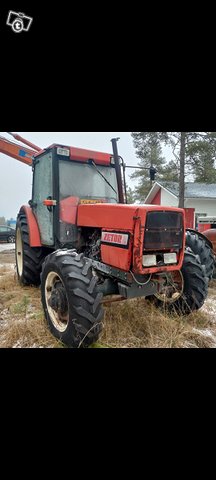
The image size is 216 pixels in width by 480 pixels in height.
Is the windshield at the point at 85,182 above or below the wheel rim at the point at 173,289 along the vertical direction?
above

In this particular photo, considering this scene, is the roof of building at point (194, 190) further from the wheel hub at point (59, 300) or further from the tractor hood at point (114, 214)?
the wheel hub at point (59, 300)

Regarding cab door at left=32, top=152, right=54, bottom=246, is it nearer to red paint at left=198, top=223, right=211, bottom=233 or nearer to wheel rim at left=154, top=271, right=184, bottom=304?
wheel rim at left=154, top=271, right=184, bottom=304

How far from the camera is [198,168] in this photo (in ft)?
45.3

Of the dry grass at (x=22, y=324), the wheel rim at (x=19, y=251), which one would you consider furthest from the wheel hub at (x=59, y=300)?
the wheel rim at (x=19, y=251)

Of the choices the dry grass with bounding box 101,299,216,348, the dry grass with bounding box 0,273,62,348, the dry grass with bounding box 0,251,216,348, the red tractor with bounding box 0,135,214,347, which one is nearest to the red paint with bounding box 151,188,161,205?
the red tractor with bounding box 0,135,214,347

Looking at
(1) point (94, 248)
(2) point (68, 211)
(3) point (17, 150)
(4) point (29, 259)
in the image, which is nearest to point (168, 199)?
(3) point (17, 150)

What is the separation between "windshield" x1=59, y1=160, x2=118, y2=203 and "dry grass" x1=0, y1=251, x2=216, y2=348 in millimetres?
1635

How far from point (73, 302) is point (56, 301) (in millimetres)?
368

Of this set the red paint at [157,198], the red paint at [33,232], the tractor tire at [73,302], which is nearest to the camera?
the tractor tire at [73,302]

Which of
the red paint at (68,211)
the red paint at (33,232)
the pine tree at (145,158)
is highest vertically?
the pine tree at (145,158)

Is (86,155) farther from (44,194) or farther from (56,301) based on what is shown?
(56,301)

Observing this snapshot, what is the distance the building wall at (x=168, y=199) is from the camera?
1691 centimetres

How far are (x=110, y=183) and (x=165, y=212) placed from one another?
167 centimetres

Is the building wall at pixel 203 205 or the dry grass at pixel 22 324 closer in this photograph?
the dry grass at pixel 22 324
